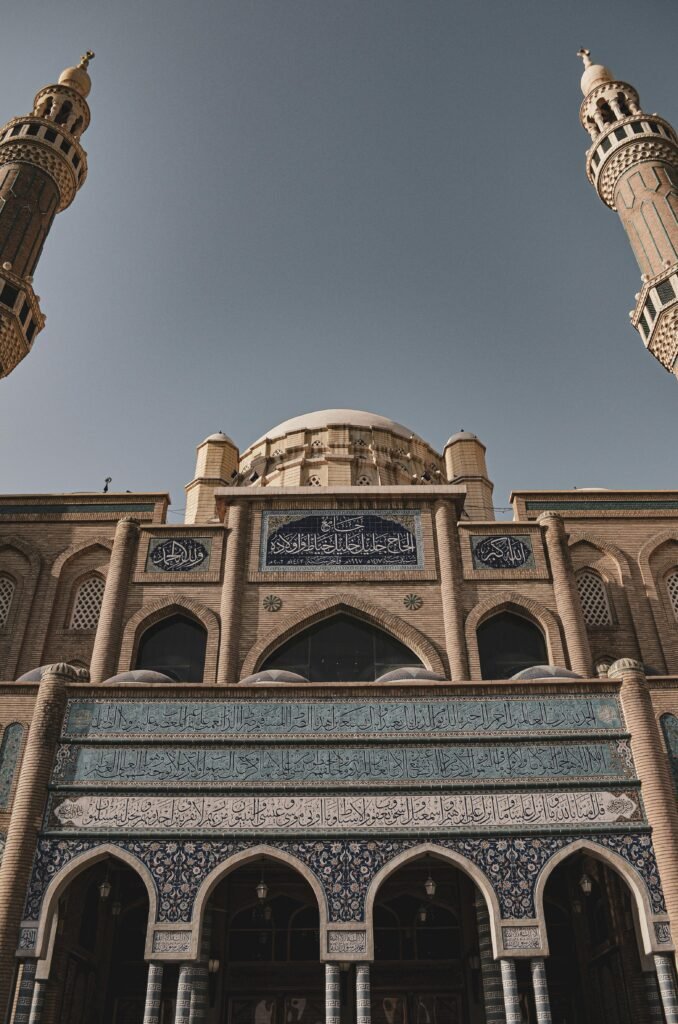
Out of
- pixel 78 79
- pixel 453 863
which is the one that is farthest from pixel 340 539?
pixel 78 79

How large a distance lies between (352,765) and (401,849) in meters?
0.91

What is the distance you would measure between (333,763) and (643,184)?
15.3 metres

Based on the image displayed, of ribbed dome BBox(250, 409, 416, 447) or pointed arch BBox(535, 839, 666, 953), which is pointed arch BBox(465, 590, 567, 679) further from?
ribbed dome BBox(250, 409, 416, 447)

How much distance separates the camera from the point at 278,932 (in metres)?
10.4

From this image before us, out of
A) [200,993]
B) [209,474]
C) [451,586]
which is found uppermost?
[209,474]

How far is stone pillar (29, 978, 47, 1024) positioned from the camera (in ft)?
24.7

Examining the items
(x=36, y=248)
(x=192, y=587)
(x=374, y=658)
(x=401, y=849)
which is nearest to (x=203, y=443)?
(x=36, y=248)

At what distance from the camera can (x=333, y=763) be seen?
8516 mm

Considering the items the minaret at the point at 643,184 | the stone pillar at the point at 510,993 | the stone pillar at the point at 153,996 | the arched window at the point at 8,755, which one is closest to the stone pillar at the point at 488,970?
the stone pillar at the point at 510,993

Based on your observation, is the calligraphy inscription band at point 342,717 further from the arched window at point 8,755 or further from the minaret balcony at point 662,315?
the minaret balcony at point 662,315

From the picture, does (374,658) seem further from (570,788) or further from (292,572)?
(570,788)

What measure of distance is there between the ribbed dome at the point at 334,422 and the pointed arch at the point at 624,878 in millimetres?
16015

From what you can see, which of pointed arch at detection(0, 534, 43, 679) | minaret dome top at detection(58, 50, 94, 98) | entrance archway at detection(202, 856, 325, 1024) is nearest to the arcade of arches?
entrance archway at detection(202, 856, 325, 1024)

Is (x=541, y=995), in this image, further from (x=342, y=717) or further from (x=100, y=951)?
(x=100, y=951)
